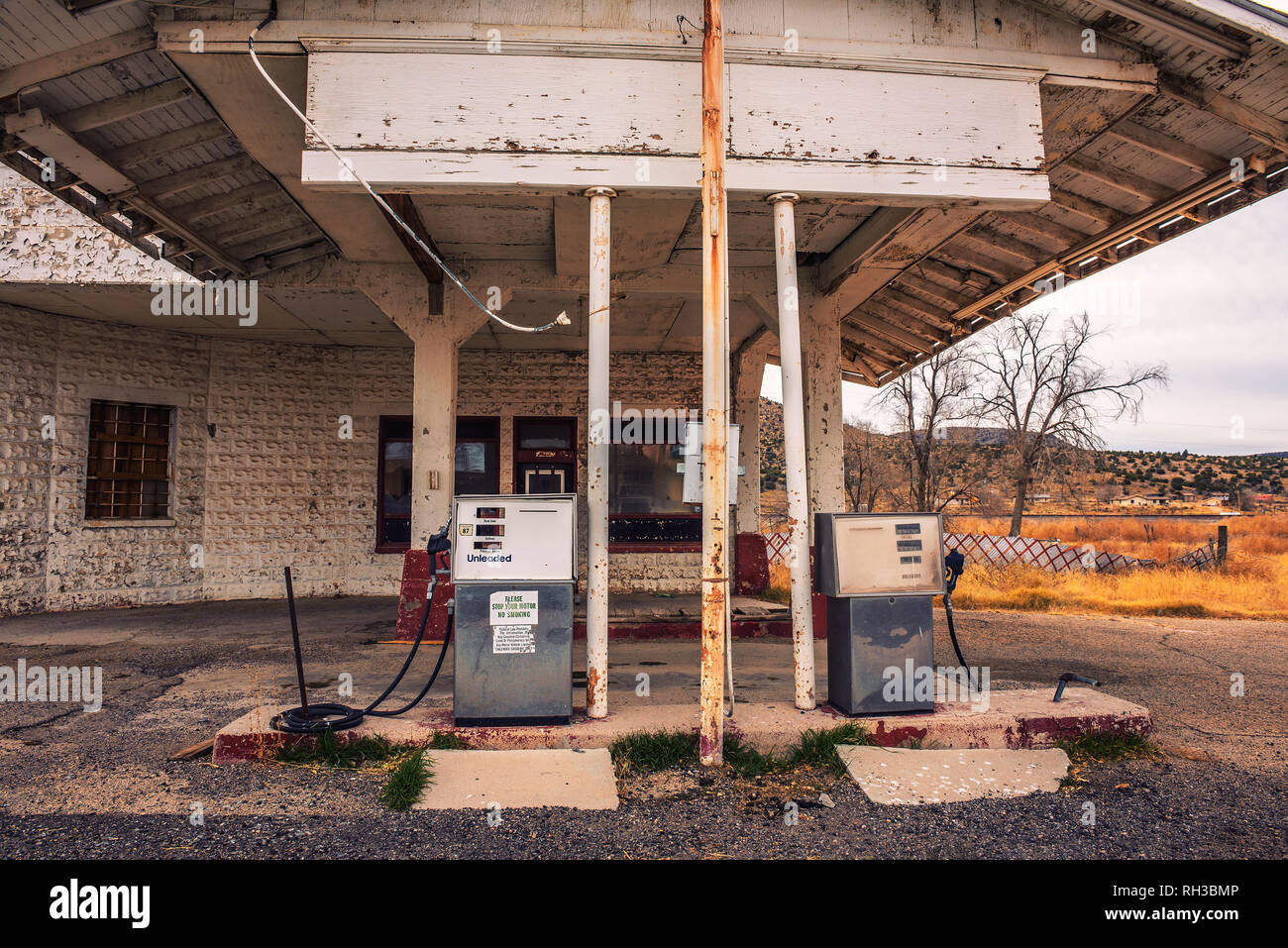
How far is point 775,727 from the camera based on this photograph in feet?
15.3

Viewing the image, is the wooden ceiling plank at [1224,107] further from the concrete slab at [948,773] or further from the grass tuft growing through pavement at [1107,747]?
the concrete slab at [948,773]

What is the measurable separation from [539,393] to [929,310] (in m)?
6.17

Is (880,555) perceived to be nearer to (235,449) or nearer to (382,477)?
(382,477)

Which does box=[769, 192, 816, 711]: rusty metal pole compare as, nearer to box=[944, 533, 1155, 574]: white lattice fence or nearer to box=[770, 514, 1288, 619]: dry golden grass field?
box=[770, 514, 1288, 619]: dry golden grass field

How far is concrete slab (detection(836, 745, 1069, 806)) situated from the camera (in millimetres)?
4055

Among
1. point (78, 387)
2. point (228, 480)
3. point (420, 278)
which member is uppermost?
point (420, 278)

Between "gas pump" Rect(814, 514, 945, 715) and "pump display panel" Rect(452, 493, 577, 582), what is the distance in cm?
165

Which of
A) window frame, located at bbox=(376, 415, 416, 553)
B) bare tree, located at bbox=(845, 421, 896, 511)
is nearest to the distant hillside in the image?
bare tree, located at bbox=(845, 421, 896, 511)

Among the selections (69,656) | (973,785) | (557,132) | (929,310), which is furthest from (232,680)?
(929,310)

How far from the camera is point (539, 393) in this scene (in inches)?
503

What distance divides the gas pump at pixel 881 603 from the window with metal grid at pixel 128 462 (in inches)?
431
